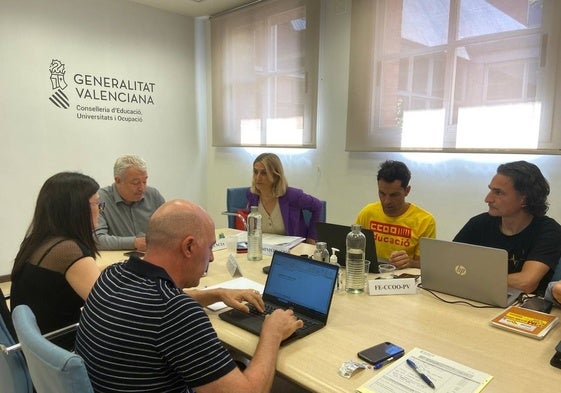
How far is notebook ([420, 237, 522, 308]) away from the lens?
4.74 feet

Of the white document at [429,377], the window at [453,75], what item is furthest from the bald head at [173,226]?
the window at [453,75]

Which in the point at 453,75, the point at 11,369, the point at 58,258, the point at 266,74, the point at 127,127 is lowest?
the point at 11,369

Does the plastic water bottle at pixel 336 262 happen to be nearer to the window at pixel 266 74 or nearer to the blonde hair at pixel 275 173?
the blonde hair at pixel 275 173

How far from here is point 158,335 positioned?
3.03 feet

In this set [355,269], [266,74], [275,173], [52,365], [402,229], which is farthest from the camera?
[266,74]

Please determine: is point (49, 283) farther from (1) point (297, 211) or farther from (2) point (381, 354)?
(1) point (297, 211)

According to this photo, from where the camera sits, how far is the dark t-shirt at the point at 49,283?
141cm

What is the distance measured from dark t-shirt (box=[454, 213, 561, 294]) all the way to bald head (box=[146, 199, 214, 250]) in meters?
1.42

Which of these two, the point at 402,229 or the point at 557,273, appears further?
the point at 402,229

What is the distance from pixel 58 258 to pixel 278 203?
1650 mm

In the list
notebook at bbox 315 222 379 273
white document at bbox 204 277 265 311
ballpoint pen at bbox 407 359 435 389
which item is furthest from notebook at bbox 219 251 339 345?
notebook at bbox 315 222 379 273

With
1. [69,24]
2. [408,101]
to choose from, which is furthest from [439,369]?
[69,24]

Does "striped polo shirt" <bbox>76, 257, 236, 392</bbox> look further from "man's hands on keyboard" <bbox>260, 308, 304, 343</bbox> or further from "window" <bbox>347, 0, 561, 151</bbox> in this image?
"window" <bbox>347, 0, 561, 151</bbox>

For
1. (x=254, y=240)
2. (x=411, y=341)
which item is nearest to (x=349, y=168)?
(x=254, y=240)
